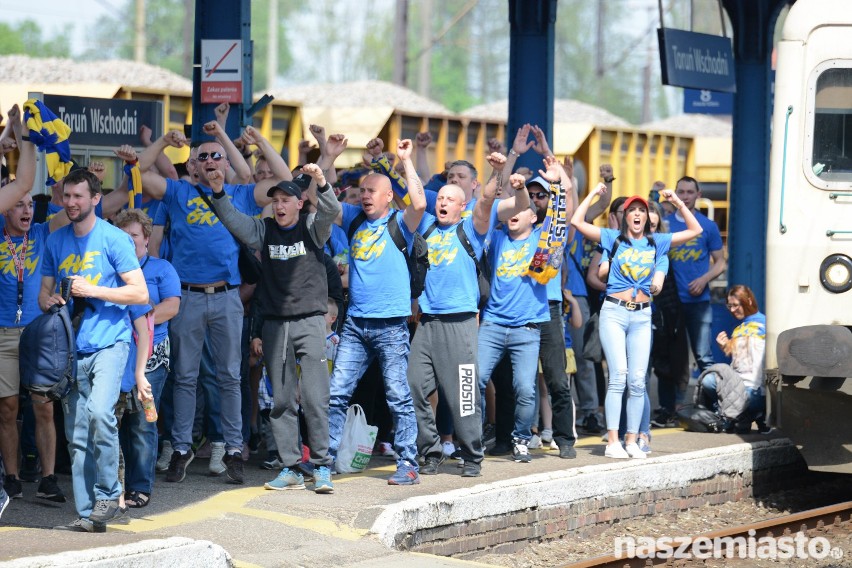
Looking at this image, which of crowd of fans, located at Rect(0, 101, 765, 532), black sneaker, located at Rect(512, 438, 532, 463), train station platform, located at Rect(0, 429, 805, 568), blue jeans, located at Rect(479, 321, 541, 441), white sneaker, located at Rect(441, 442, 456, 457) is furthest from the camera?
white sneaker, located at Rect(441, 442, 456, 457)

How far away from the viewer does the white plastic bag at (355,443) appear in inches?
379

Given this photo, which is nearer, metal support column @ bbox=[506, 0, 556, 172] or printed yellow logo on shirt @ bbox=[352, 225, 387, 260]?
printed yellow logo on shirt @ bbox=[352, 225, 387, 260]

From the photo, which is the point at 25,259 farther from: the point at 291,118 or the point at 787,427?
the point at 291,118

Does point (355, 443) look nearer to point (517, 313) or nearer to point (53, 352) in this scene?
point (517, 313)

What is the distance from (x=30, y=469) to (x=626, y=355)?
4.31 metres

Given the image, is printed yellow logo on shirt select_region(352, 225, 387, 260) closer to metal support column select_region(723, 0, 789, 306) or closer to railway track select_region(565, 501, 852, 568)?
railway track select_region(565, 501, 852, 568)

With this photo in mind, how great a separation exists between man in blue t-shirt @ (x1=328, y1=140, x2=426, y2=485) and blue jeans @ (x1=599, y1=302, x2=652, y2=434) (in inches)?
79.4

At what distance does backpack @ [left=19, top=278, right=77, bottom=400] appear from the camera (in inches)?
297

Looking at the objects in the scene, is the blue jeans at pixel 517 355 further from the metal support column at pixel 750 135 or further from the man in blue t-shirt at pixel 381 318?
the metal support column at pixel 750 135

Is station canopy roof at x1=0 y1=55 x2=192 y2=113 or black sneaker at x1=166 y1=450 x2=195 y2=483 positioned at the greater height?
station canopy roof at x1=0 y1=55 x2=192 y2=113

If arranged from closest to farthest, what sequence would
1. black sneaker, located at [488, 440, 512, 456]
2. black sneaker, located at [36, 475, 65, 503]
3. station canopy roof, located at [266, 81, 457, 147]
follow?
1. black sneaker, located at [36, 475, 65, 503]
2. black sneaker, located at [488, 440, 512, 456]
3. station canopy roof, located at [266, 81, 457, 147]

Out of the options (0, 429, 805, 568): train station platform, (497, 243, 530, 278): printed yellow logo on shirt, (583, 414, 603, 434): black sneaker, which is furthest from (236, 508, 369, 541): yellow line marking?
(583, 414, 603, 434): black sneaker

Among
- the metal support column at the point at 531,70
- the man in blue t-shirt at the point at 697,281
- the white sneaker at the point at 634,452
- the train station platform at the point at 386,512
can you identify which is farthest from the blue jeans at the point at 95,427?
the metal support column at the point at 531,70

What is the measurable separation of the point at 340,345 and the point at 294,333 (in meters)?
0.41
